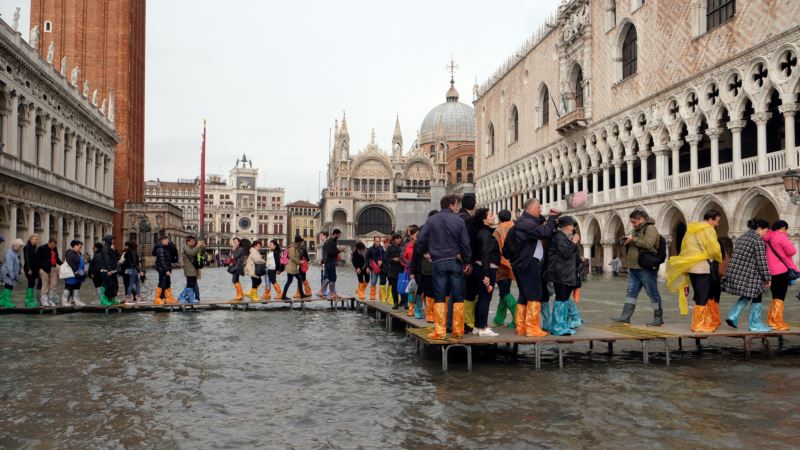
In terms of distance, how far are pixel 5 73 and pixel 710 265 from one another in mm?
31193

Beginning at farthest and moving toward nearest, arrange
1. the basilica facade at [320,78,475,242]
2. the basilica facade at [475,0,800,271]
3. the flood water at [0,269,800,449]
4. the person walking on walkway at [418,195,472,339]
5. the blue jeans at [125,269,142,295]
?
the basilica facade at [320,78,475,242] → the basilica facade at [475,0,800,271] → the blue jeans at [125,269,142,295] → the person walking on walkway at [418,195,472,339] → the flood water at [0,269,800,449]

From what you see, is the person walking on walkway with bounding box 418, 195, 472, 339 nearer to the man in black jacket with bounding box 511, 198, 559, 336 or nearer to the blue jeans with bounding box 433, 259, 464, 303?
the blue jeans with bounding box 433, 259, 464, 303

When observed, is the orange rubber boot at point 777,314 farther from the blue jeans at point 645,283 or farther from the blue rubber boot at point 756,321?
the blue jeans at point 645,283

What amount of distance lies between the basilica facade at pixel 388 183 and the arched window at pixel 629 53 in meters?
40.2

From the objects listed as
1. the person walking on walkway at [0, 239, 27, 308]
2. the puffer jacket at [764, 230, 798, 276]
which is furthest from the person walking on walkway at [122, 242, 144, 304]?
the puffer jacket at [764, 230, 798, 276]

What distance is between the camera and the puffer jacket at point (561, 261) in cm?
920

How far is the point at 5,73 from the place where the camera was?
3091 cm

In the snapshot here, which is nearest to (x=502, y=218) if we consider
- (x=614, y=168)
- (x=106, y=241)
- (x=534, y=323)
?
Answer: (x=534, y=323)

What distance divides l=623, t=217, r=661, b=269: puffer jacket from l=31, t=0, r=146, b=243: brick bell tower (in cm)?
5164

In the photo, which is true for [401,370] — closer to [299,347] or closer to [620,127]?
[299,347]

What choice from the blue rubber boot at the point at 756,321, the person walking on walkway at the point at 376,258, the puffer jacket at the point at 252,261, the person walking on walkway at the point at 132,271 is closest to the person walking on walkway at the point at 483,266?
the blue rubber boot at the point at 756,321

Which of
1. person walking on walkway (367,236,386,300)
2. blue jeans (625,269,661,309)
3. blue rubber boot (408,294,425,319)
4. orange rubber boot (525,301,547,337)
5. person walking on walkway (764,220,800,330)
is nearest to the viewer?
orange rubber boot (525,301,547,337)

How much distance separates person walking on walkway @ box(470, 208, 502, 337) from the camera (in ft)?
29.8

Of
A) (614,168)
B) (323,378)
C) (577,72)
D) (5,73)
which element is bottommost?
(323,378)
